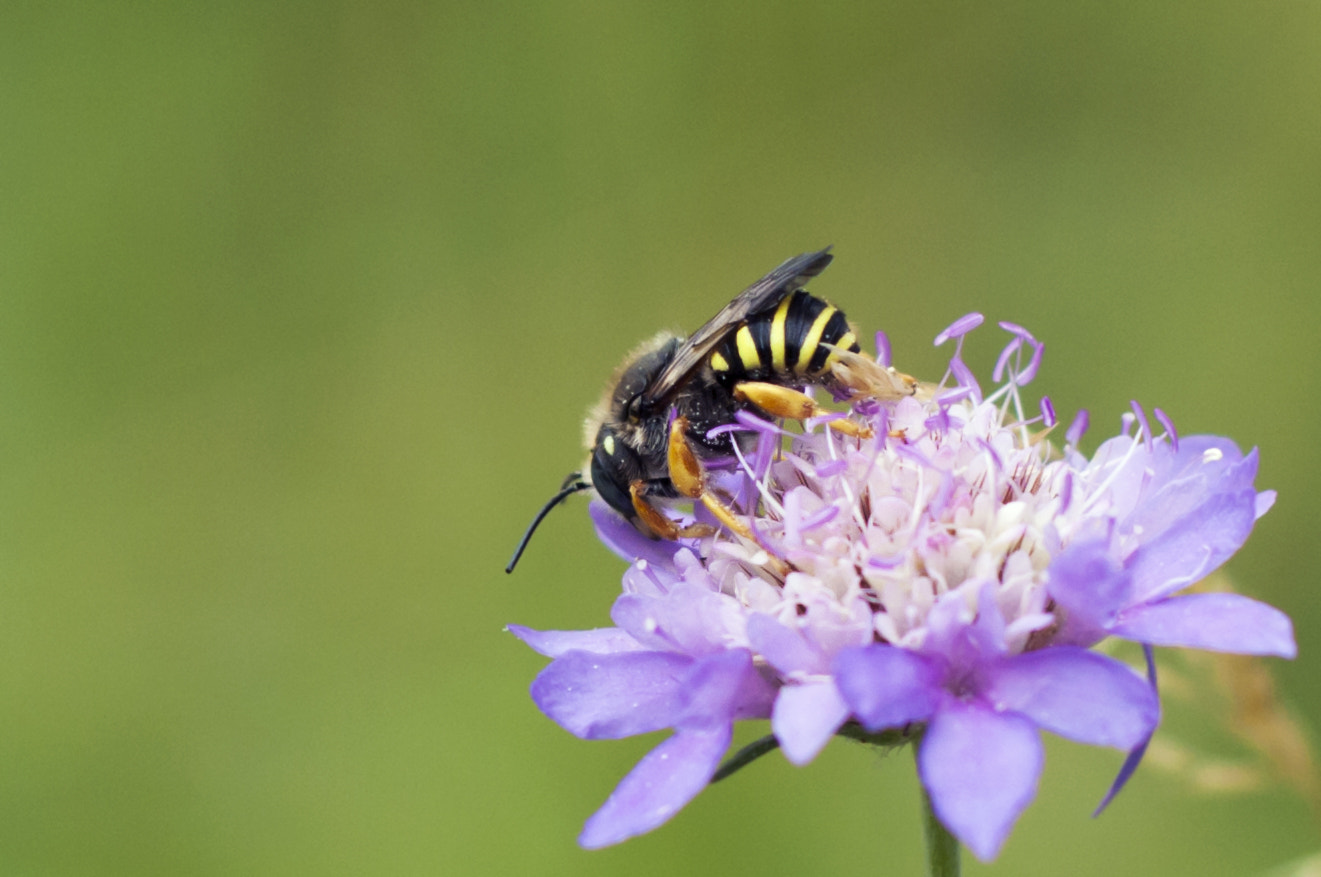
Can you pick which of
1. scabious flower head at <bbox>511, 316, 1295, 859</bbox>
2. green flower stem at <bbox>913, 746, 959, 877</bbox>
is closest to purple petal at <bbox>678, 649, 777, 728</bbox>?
scabious flower head at <bbox>511, 316, 1295, 859</bbox>

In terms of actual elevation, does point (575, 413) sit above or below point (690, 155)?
below

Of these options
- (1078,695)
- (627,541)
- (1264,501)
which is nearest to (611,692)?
(627,541)

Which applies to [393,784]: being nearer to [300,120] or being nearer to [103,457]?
[103,457]

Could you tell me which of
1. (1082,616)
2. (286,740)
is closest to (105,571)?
(286,740)

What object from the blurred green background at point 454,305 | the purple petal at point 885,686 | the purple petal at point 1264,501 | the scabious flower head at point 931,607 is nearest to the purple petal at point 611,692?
the scabious flower head at point 931,607

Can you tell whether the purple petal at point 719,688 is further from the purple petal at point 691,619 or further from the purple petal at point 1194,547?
the purple petal at point 1194,547

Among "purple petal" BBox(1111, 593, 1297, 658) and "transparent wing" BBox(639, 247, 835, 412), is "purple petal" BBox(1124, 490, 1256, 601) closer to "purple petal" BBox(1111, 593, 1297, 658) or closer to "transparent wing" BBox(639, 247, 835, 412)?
"purple petal" BBox(1111, 593, 1297, 658)
